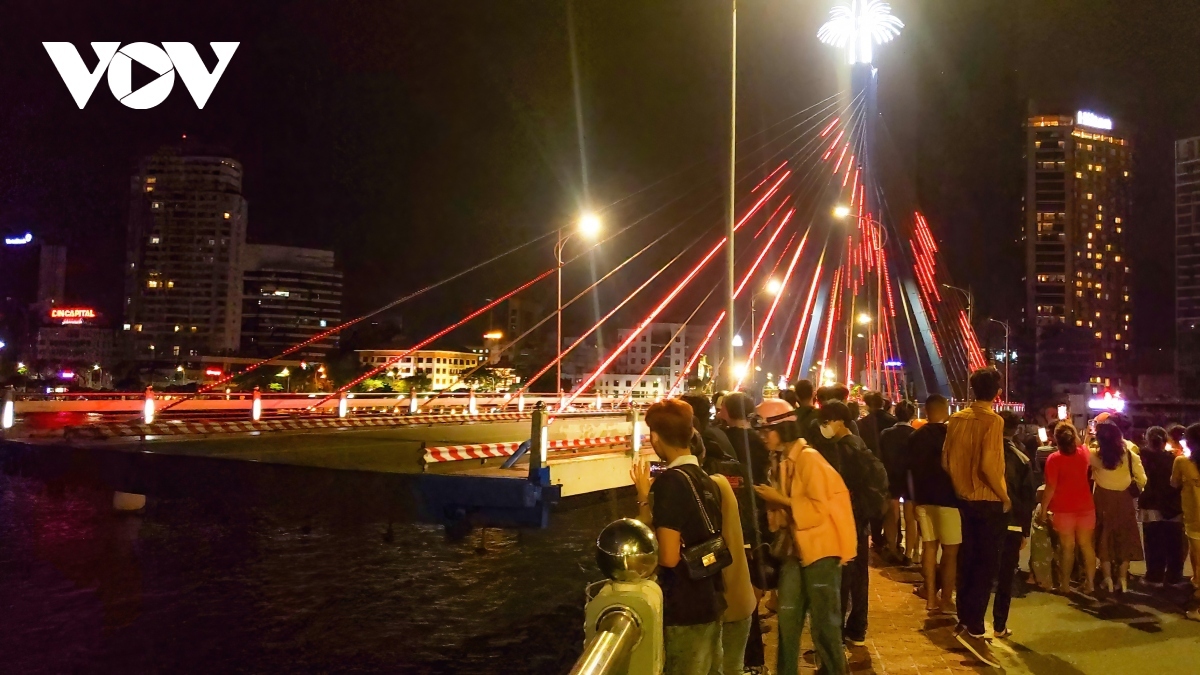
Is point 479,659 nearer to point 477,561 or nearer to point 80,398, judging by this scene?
point 477,561

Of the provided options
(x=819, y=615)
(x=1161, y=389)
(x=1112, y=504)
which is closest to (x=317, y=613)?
(x=819, y=615)

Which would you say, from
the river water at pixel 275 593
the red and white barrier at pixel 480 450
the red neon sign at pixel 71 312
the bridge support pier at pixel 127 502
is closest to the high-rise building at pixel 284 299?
the red neon sign at pixel 71 312

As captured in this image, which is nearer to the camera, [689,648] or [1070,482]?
[689,648]

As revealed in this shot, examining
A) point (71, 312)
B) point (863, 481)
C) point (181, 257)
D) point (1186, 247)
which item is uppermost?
point (1186, 247)

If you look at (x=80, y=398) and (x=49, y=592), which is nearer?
(x=49, y=592)

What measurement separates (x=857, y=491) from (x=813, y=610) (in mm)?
1407

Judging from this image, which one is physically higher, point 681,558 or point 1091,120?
point 1091,120

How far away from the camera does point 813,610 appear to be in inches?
181

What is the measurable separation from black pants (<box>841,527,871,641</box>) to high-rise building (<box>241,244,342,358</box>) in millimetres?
127921

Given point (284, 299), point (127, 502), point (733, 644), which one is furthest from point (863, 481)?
point (284, 299)

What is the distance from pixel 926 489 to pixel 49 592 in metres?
8.71

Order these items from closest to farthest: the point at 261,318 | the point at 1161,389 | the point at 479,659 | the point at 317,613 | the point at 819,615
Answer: the point at 819,615 < the point at 479,659 < the point at 317,613 < the point at 1161,389 < the point at 261,318

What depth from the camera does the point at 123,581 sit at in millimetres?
9250

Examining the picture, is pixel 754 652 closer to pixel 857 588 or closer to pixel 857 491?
pixel 857 588
